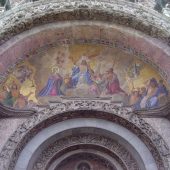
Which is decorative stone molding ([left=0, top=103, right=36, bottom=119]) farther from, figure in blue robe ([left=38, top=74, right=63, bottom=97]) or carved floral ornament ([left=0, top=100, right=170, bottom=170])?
figure in blue robe ([left=38, top=74, right=63, bottom=97])

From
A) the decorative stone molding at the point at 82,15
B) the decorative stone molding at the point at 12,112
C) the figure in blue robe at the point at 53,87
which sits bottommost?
the decorative stone molding at the point at 12,112

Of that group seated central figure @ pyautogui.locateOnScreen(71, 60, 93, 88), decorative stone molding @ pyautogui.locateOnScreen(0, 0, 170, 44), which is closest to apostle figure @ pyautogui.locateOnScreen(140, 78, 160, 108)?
decorative stone molding @ pyautogui.locateOnScreen(0, 0, 170, 44)

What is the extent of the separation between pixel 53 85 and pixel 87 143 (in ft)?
4.89

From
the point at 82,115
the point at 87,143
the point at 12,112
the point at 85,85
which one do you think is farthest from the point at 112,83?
the point at 12,112

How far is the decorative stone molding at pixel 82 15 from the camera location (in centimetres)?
956

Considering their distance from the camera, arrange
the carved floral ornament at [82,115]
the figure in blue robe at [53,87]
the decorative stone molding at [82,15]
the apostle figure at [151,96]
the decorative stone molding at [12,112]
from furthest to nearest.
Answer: the figure in blue robe at [53,87] → the apostle figure at [151,96] → the decorative stone molding at [82,15] → the decorative stone molding at [12,112] → the carved floral ornament at [82,115]

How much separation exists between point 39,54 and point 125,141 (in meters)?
2.71

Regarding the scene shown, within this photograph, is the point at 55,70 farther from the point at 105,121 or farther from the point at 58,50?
the point at 105,121

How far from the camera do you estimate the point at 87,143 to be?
9.73 metres

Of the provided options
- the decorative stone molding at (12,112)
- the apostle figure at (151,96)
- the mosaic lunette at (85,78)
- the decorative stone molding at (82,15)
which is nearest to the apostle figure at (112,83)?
the mosaic lunette at (85,78)

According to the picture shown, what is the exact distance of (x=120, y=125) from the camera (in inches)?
376

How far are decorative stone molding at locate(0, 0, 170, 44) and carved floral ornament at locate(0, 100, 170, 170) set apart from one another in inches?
69.4

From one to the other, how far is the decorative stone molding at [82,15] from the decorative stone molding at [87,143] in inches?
97.1

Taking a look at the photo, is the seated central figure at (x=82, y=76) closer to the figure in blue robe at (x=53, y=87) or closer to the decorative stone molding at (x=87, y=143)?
the figure in blue robe at (x=53, y=87)
